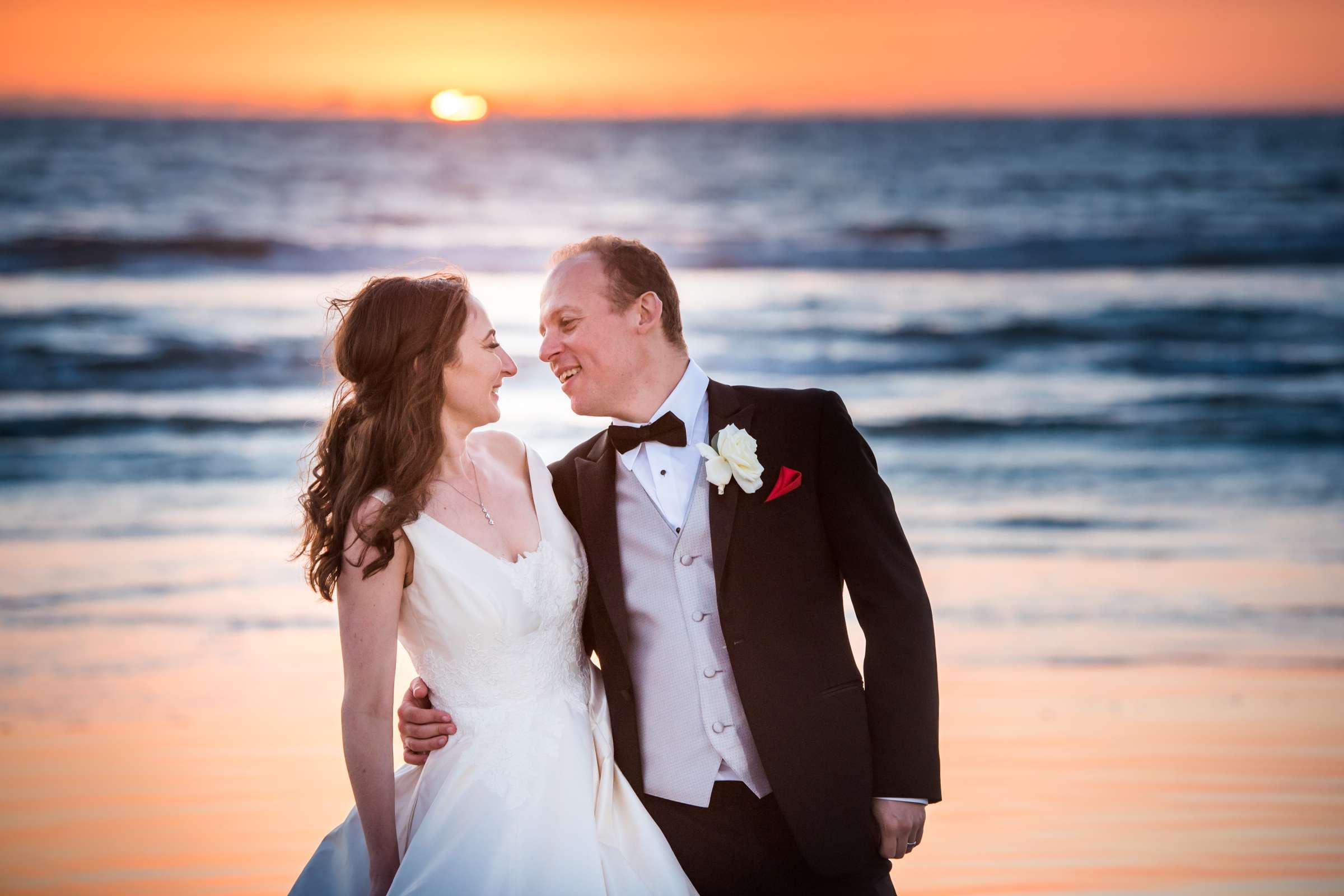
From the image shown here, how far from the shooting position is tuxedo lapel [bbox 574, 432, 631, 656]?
3262 millimetres

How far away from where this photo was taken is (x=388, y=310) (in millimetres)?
3328

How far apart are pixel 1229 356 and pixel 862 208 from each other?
1186 centimetres

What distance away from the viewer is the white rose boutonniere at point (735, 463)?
125 inches

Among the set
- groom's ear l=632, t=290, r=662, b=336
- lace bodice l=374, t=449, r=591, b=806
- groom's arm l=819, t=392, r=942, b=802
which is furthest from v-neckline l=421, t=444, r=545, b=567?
groom's arm l=819, t=392, r=942, b=802

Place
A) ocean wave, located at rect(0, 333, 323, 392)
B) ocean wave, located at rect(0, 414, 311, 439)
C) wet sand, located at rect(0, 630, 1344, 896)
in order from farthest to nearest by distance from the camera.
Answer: ocean wave, located at rect(0, 333, 323, 392)
ocean wave, located at rect(0, 414, 311, 439)
wet sand, located at rect(0, 630, 1344, 896)

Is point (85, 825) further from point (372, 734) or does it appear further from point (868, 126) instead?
point (868, 126)

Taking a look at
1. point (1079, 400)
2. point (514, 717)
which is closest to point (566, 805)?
point (514, 717)

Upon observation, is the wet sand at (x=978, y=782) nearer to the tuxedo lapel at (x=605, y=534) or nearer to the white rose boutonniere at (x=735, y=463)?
the tuxedo lapel at (x=605, y=534)

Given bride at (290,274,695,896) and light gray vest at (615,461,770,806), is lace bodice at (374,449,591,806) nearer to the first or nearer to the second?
bride at (290,274,695,896)

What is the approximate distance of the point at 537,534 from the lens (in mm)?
3449

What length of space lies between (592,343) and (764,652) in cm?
92

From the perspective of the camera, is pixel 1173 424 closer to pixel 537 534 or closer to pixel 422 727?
pixel 537 534

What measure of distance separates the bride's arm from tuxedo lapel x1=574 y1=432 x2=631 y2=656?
0.49m

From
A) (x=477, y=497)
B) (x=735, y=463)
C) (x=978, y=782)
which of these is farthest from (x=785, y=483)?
(x=978, y=782)
